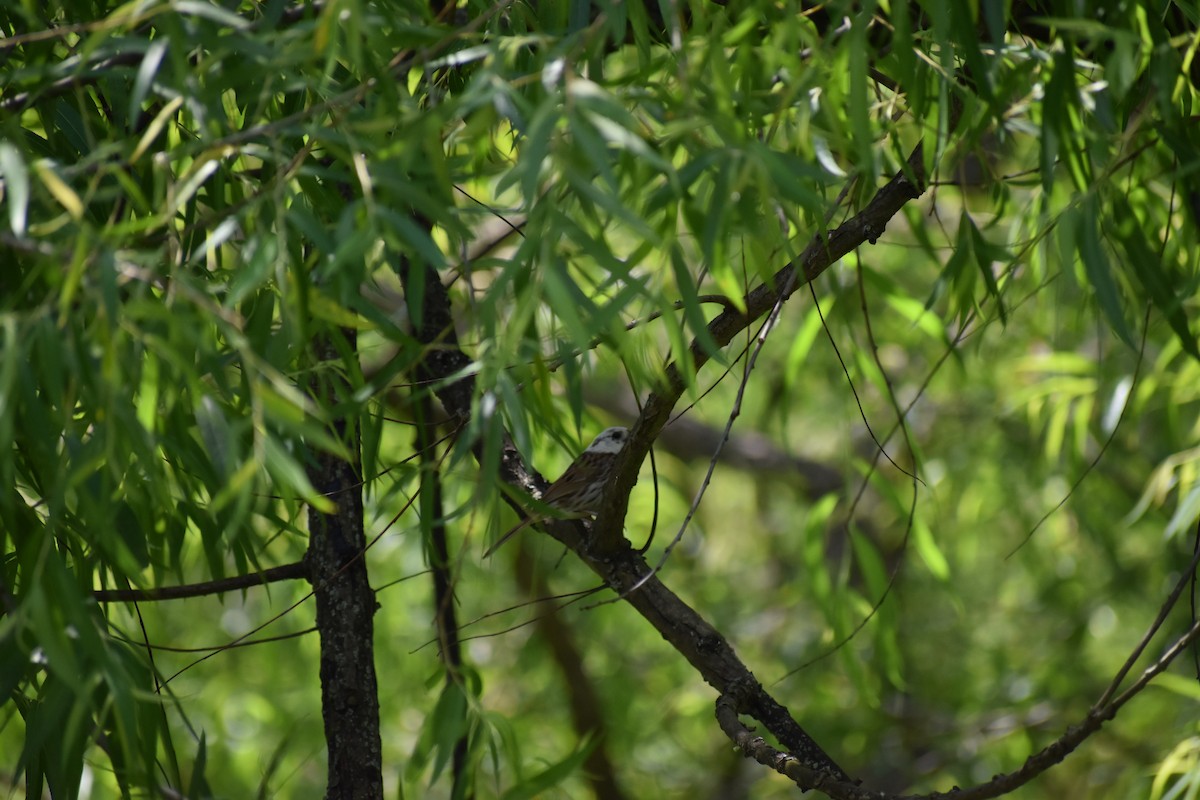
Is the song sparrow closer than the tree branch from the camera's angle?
No

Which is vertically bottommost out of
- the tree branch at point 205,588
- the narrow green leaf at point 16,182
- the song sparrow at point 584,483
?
the narrow green leaf at point 16,182

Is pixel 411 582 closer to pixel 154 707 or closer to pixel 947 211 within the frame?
pixel 947 211

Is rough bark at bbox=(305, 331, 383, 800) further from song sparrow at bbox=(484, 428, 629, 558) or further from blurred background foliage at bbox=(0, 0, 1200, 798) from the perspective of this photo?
song sparrow at bbox=(484, 428, 629, 558)

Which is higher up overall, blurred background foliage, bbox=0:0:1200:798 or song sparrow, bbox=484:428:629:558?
song sparrow, bbox=484:428:629:558

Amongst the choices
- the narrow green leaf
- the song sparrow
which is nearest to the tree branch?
the narrow green leaf

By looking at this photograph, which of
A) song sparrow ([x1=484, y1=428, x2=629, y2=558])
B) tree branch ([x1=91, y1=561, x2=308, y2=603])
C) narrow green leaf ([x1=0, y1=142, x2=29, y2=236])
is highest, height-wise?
song sparrow ([x1=484, y1=428, x2=629, y2=558])

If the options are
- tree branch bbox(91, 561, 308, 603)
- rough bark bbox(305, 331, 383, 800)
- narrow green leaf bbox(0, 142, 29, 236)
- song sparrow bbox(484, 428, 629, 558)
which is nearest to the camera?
narrow green leaf bbox(0, 142, 29, 236)

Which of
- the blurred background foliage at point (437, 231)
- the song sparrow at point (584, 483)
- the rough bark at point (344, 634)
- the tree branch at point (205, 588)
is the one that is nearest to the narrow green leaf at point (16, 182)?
the blurred background foliage at point (437, 231)

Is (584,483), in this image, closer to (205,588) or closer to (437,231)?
(437,231)

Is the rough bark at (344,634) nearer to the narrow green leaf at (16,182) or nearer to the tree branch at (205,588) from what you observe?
the tree branch at (205,588)

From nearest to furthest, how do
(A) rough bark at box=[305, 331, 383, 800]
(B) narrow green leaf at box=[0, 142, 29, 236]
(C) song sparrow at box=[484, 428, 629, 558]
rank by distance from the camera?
(B) narrow green leaf at box=[0, 142, 29, 236], (A) rough bark at box=[305, 331, 383, 800], (C) song sparrow at box=[484, 428, 629, 558]

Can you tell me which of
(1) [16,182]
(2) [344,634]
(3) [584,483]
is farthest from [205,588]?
(3) [584,483]

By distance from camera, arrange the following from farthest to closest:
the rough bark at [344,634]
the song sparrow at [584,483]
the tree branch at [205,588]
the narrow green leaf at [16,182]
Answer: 1. the song sparrow at [584,483]
2. the rough bark at [344,634]
3. the tree branch at [205,588]
4. the narrow green leaf at [16,182]

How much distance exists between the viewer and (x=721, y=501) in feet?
23.4
